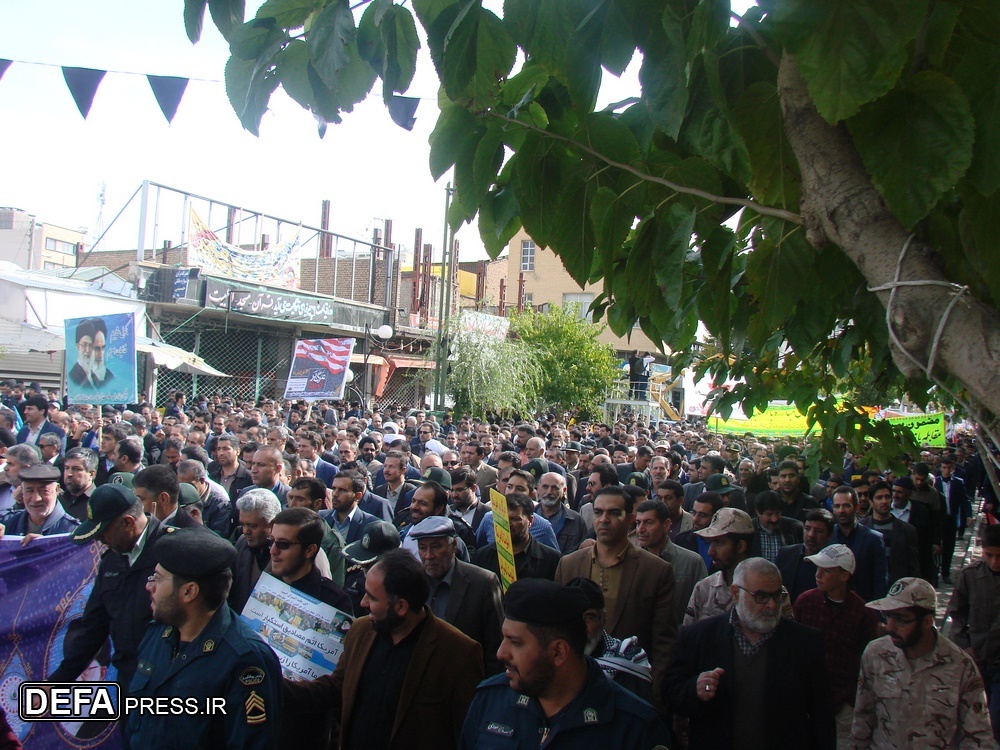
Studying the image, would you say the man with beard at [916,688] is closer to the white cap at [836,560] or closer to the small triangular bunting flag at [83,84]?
the white cap at [836,560]

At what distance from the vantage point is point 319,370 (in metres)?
14.7

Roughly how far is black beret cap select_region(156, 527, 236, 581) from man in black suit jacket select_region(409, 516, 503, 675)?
4.61 feet

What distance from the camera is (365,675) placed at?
354 cm

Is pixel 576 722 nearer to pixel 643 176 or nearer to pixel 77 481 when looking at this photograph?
pixel 643 176

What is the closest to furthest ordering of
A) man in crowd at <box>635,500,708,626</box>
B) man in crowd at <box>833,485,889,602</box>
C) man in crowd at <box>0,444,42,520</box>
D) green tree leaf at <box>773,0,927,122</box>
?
green tree leaf at <box>773,0,927,122</box>
man in crowd at <box>635,500,708,626</box>
man in crowd at <box>833,485,889,602</box>
man in crowd at <box>0,444,42,520</box>

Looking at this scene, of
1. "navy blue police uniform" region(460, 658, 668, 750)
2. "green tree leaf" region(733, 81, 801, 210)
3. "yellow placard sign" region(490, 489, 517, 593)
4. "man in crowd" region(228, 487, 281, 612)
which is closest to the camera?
"green tree leaf" region(733, 81, 801, 210)

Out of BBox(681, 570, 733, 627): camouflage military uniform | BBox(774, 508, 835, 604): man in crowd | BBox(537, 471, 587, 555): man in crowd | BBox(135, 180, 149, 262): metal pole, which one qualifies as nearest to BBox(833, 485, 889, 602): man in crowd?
BBox(774, 508, 835, 604): man in crowd

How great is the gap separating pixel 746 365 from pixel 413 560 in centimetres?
226

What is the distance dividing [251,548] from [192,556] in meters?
1.73

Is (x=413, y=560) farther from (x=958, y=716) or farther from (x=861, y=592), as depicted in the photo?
(x=861, y=592)

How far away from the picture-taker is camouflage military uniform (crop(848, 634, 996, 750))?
3926 millimetres

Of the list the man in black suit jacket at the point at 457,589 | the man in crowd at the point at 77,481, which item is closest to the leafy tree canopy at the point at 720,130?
the man in black suit jacket at the point at 457,589

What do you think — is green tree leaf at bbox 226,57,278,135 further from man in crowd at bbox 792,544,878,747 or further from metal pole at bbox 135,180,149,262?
metal pole at bbox 135,180,149,262

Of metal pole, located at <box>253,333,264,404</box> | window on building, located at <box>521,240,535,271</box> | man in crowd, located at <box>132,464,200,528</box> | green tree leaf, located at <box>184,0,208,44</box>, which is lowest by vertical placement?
man in crowd, located at <box>132,464,200,528</box>
